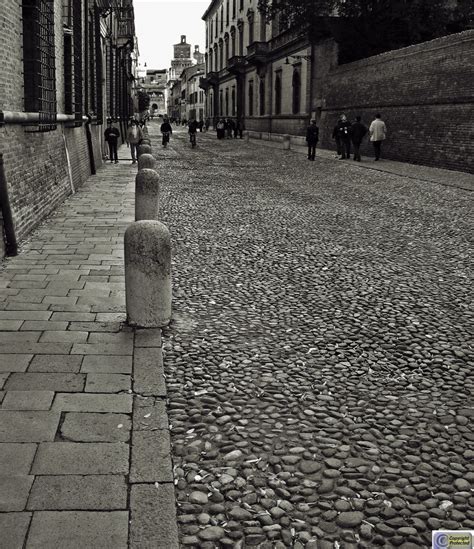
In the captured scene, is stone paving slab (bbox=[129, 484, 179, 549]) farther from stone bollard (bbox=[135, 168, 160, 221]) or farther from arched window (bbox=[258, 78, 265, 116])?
arched window (bbox=[258, 78, 265, 116])

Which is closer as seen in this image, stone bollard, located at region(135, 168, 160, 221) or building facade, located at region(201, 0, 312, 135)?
stone bollard, located at region(135, 168, 160, 221)

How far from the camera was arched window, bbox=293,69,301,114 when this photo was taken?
3950 cm

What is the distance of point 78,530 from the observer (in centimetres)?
257

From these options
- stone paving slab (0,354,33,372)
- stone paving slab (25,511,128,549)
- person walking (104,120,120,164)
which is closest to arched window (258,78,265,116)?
person walking (104,120,120,164)

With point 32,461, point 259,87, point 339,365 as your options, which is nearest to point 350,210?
point 339,365

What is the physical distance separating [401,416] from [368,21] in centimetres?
2897

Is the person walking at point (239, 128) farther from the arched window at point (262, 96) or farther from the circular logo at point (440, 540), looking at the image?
the circular logo at point (440, 540)

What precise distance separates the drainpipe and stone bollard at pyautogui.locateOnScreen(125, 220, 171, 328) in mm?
2936

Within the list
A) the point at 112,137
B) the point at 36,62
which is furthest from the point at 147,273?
the point at 112,137

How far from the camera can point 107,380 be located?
4.02m

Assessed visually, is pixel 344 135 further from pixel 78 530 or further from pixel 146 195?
pixel 78 530

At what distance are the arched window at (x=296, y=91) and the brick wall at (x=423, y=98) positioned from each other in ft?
28.9

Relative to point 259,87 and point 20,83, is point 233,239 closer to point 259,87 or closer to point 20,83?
point 20,83

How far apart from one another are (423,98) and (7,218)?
18.4 m
